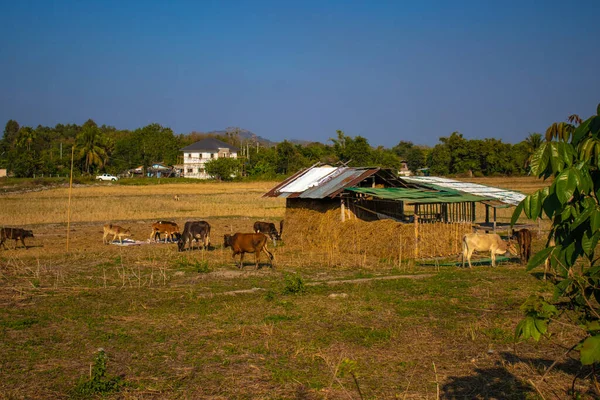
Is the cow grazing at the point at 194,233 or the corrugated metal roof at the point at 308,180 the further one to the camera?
the corrugated metal roof at the point at 308,180

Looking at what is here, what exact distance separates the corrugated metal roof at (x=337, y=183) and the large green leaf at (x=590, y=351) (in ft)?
59.0

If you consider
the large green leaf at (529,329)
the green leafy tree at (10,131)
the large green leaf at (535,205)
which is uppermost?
the green leafy tree at (10,131)

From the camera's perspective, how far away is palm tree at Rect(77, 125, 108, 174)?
78.7 m

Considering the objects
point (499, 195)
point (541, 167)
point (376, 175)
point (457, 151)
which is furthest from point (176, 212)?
point (457, 151)

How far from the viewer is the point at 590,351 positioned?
3438 millimetres

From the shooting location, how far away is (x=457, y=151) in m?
79.8

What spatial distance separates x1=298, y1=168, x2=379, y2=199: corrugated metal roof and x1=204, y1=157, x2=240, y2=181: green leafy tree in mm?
53943

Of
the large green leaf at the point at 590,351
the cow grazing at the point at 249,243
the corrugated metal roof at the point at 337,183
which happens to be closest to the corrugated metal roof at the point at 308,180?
the corrugated metal roof at the point at 337,183

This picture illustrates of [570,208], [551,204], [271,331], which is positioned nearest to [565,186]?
[551,204]

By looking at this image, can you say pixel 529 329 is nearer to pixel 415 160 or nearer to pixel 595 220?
pixel 595 220

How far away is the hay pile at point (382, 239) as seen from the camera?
19266mm

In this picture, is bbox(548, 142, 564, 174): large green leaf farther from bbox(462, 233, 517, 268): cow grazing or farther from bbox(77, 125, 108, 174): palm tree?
→ bbox(77, 125, 108, 174): palm tree

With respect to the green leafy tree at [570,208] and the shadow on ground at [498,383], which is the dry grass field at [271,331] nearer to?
the shadow on ground at [498,383]

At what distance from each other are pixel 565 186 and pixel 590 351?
0.97m
